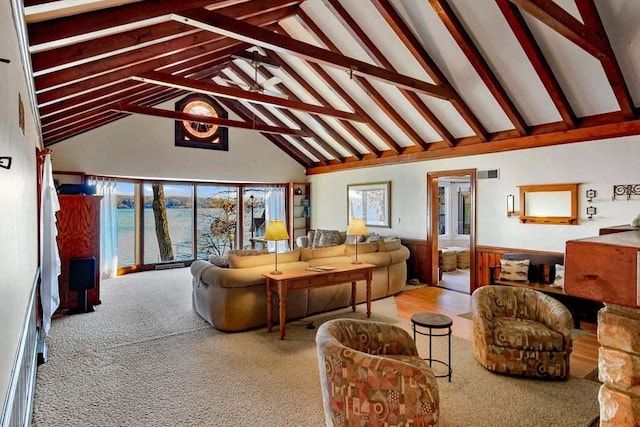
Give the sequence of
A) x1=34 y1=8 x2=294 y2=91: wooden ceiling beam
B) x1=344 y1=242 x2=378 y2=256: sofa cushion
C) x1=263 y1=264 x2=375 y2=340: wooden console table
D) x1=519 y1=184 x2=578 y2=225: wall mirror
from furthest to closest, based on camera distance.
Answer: x1=344 y1=242 x2=378 y2=256: sofa cushion, x1=519 y1=184 x2=578 y2=225: wall mirror, x1=263 y1=264 x2=375 y2=340: wooden console table, x1=34 y1=8 x2=294 y2=91: wooden ceiling beam

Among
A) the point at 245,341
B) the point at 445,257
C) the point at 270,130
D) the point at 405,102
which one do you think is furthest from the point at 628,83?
the point at 270,130

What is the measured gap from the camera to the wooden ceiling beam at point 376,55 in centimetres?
508

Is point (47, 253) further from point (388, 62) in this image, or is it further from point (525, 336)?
point (388, 62)

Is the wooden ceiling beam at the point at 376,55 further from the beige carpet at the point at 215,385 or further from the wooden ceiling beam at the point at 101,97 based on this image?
the beige carpet at the point at 215,385

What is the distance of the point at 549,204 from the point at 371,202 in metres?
3.83

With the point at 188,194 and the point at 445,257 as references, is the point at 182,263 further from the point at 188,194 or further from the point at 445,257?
the point at 445,257

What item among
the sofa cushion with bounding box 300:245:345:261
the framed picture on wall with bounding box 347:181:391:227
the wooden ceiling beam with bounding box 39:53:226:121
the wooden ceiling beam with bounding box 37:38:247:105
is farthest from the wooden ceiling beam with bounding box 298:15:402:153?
the sofa cushion with bounding box 300:245:345:261

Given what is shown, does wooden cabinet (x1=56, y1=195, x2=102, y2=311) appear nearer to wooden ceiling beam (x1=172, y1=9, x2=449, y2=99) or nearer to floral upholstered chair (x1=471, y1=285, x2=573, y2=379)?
wooden ceiling beam (x1=172, y1=9, x2=449, y2=99)

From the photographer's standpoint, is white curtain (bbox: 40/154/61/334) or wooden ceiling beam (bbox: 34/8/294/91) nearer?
wooden ceiling beam (bbox: 34/8/294/91)

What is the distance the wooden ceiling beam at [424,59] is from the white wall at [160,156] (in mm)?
5447

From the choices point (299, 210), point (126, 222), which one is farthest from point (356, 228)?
point (126, 222)

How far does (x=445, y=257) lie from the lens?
27.9 feet

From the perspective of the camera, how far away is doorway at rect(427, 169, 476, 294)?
Result: 6.60m

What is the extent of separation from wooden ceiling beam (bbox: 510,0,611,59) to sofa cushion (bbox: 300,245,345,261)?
143 inches
